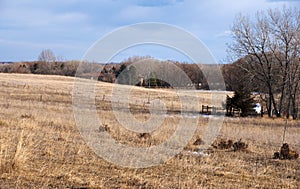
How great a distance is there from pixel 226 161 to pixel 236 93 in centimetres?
2555

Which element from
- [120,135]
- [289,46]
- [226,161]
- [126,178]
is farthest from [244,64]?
[126,178]

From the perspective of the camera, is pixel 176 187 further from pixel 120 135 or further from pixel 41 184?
pixel 120 135

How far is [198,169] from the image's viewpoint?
7.40 m

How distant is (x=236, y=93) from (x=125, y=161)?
27.1 meters

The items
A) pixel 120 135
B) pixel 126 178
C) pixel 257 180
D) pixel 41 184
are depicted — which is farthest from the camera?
pixel 120 135

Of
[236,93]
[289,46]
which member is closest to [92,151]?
[236,93]

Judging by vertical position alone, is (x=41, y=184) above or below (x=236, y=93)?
below

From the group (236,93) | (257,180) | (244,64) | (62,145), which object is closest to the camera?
(257,180)

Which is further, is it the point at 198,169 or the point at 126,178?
the point at 198,169

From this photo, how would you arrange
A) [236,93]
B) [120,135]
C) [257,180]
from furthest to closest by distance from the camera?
[236,93], [120,135], [257,180]

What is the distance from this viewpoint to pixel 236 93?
109ft

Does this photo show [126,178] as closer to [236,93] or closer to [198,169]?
[198,169]

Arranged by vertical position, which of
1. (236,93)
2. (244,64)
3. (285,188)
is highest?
(244,64)

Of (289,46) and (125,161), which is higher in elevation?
(289,46)
